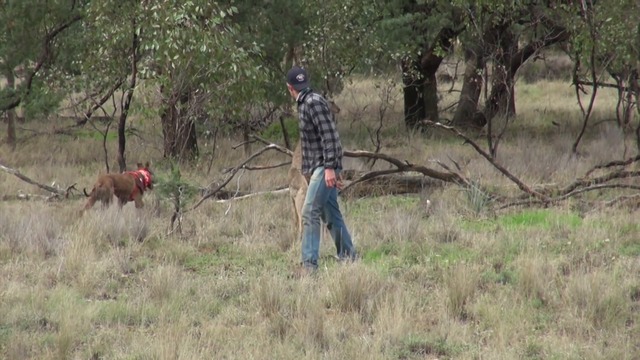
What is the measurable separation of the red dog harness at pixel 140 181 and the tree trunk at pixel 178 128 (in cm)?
212

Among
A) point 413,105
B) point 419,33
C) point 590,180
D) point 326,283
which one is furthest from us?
point 413,105

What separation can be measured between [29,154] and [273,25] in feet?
18.1

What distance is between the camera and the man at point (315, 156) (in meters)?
8.47

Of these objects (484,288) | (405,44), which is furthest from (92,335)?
(405,44)

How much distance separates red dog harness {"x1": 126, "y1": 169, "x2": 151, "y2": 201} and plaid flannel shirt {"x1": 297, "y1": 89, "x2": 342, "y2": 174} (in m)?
3.62

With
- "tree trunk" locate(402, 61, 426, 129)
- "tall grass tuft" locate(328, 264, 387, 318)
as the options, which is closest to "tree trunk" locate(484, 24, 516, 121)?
"tree trunk" locate(402, 61, 426, 129)

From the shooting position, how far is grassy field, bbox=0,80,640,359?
6824 mm

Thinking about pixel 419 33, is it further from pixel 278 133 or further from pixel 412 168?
pixel 412 168

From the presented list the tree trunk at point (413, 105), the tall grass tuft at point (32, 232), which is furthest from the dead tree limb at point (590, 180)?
the tree trunk at point (413, 105)

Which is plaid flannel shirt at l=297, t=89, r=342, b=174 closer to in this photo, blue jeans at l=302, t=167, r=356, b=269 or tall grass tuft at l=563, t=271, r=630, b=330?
blue jeans at l=302, t=167, r=356, b=269

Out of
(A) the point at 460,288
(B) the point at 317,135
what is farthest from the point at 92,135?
(A) the point at 460,288

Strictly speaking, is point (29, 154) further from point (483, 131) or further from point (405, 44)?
point (483, 131)

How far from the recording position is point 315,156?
8672 millimetres

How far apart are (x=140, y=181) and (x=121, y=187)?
32cm
